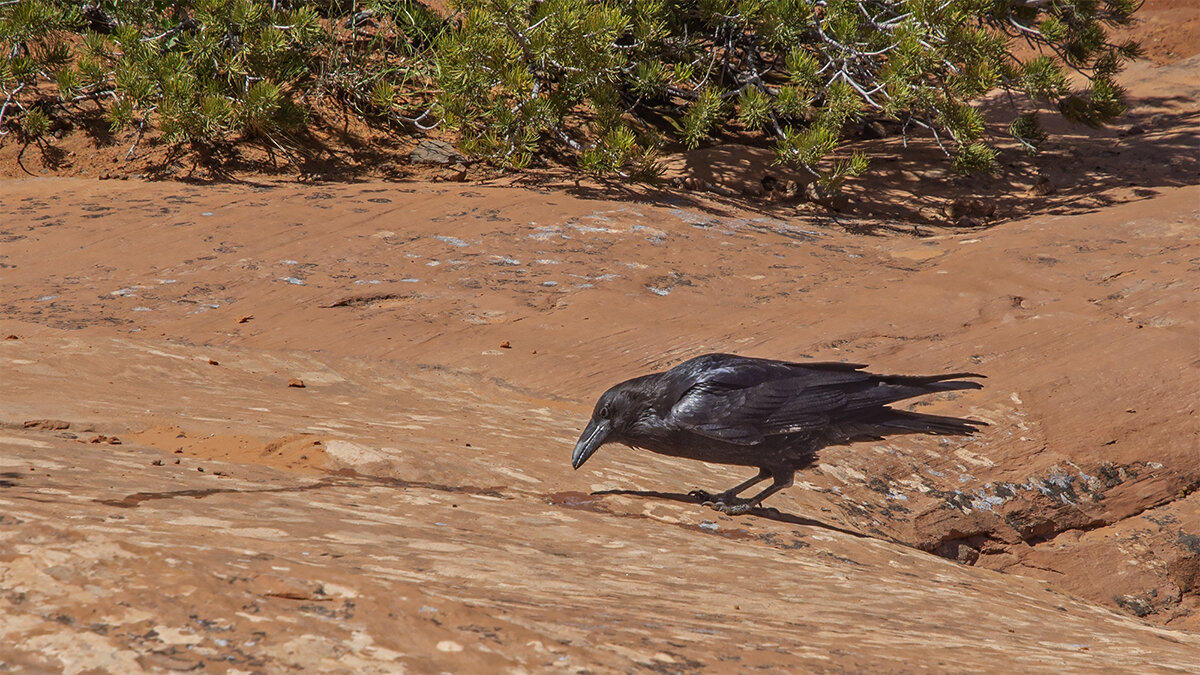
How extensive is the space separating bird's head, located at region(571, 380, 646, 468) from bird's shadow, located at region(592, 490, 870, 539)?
20cm

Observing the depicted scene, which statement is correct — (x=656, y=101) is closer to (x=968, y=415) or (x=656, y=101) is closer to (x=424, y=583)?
(x=968, y=415)

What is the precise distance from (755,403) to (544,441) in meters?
1.13

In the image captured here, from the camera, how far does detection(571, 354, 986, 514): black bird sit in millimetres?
3795

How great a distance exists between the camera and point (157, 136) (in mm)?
10406

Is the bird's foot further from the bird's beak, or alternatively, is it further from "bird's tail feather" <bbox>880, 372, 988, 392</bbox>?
"bird's tail feather" <bbox>880, 372, 988, 392</bbox>

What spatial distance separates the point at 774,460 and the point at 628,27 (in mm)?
6493

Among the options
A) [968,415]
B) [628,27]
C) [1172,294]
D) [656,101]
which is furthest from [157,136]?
[1172,294]

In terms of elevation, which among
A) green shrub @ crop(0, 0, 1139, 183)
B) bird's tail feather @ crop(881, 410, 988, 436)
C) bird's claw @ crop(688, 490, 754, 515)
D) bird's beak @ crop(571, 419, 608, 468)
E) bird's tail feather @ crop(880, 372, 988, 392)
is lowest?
bird's claw @ crop(688, 490, 754, 515)

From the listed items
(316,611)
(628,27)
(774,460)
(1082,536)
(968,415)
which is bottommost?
(1082,536)

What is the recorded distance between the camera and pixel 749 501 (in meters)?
3.93

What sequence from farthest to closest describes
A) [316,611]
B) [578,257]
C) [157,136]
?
[157,136] < [578,257] < [316,611]

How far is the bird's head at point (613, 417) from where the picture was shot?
153 inches

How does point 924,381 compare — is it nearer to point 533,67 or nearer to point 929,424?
point 929,424

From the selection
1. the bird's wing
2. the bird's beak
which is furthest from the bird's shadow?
the bird's wing
